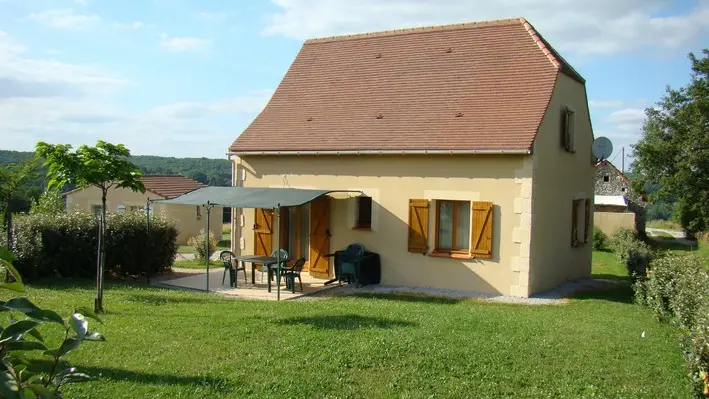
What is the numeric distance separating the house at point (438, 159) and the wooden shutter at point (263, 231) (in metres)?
0.03

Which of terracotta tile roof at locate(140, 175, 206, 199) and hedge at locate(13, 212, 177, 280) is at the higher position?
terracotta tile roof at locate(140, 175, 206, 199)

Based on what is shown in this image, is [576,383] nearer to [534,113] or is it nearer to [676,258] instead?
[676,258]

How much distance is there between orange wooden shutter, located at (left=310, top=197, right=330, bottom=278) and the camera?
1445 cm

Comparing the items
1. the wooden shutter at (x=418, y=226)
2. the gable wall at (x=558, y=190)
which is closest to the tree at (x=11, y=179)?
the wooden shutter at (x=418, y=226)

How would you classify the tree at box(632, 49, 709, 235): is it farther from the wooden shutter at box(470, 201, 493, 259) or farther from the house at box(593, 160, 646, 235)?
the wooden shutter at box(470, 201, 493, 259)

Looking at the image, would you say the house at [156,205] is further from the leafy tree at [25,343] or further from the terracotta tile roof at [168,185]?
the leafy tree at [25,343]

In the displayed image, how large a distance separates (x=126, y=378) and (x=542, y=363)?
14.5 ft

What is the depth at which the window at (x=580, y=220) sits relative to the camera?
15.7 metres

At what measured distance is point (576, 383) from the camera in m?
6.03

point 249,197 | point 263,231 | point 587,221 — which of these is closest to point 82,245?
point 249,197

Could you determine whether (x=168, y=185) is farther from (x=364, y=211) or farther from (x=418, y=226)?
(x=418, y=226)

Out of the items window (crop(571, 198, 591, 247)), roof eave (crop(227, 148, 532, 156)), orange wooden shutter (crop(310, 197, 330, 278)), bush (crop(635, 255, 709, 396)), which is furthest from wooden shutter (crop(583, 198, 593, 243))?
orange wooden shutter (crop(310, 197, 330, 278))

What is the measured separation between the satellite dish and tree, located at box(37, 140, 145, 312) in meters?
12.2

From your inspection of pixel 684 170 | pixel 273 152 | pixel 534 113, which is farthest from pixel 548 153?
pixel 684 170
